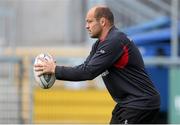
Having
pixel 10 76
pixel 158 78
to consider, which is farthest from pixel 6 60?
pixel 158 78

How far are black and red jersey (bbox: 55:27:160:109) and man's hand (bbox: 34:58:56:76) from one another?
1.7 inches

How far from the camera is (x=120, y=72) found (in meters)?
6.03

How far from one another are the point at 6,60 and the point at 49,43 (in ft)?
19.3

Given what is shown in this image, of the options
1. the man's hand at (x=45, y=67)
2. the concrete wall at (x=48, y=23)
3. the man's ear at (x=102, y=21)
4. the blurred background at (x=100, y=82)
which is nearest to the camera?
the man's hand at (x=45, y=67)

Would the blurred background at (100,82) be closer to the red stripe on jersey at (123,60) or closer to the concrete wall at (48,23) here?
the concrete wall at (48,23)

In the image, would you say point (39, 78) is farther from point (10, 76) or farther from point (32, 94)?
point (10, 76)

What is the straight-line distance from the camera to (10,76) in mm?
12055

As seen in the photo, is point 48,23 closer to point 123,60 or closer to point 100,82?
point 100,82

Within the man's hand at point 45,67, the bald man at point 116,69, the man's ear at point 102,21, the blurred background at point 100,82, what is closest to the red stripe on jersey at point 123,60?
the bald man at point 116,69

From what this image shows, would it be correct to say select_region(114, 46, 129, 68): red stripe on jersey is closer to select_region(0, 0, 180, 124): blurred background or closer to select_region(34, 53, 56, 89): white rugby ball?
select_region(34, 53, 56, 89): white rugby ball

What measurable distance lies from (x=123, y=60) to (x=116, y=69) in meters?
0.10

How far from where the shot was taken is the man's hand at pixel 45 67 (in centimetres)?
589

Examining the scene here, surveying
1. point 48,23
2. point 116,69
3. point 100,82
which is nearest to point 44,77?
point 116,69

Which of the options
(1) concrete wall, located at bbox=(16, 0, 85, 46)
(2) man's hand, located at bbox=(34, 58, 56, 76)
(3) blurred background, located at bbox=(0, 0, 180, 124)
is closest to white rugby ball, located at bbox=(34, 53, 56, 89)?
(2) man's hand, located at bbox=(34, 58, 56, 76)
